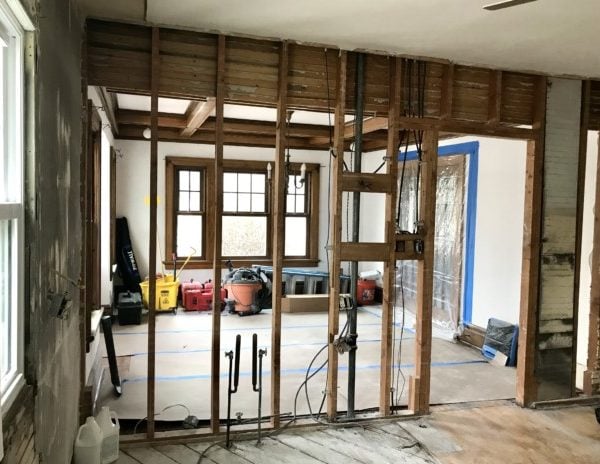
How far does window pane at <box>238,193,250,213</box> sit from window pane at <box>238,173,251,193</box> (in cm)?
9

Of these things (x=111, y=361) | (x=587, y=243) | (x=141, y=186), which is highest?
(x=141, y=186)

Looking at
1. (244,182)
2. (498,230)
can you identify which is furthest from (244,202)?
(498,230)

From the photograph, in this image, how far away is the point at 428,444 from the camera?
135 inches

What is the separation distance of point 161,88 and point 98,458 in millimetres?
2313

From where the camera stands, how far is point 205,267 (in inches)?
333

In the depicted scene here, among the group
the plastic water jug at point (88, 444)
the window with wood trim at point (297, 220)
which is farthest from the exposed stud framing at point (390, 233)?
the window with wood trim at point (297, 220)

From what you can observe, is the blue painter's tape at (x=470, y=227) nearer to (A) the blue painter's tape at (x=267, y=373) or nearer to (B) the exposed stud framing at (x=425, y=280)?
(A) the blue painter's tape at (x=267, y=373)

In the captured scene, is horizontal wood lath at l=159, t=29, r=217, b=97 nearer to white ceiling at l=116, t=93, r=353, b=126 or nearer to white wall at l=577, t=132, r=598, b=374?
white ceiling at l=116, t=93, r=353, b=126

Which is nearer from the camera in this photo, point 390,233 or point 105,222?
point 390,233

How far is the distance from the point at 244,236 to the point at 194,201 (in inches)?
41.1

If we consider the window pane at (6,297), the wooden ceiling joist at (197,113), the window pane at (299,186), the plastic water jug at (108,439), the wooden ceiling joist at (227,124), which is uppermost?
the wooden ceiling joist at (227,124)

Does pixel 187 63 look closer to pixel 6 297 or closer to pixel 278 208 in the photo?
pixel 278 208

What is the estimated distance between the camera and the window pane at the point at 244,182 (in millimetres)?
8648

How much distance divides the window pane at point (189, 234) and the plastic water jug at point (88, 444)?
5529mm
